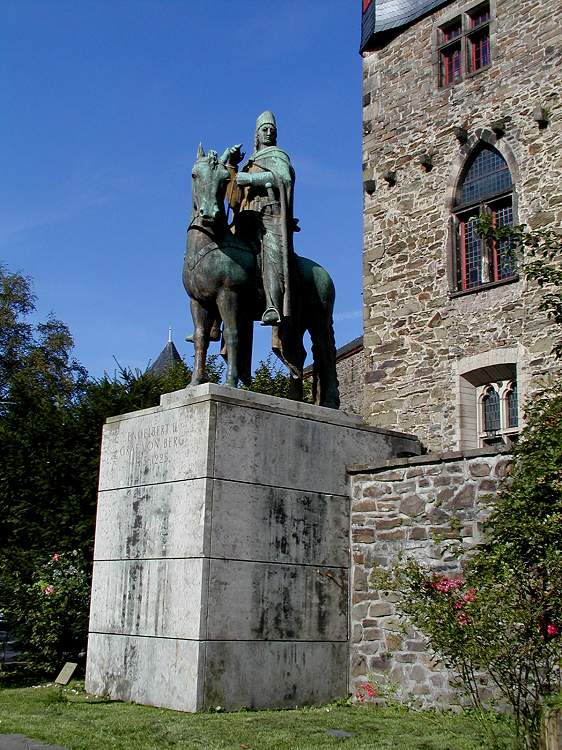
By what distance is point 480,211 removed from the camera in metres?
17.4

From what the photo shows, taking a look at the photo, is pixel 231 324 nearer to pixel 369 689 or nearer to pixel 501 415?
pixel 369 689

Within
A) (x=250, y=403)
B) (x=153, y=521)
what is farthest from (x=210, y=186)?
(x=153, y=521)

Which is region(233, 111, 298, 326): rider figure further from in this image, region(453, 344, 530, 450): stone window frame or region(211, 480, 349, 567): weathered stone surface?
region(453, 344, 530, 450): stone window frame

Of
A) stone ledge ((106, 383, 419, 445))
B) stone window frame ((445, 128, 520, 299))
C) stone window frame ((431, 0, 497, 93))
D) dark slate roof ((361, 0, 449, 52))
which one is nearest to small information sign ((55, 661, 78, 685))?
stone ledge ((106, 383, 419, 445))

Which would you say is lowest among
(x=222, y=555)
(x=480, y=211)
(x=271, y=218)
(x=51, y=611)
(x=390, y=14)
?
(x=51, y=611)

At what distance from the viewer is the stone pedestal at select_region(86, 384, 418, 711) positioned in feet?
29.8

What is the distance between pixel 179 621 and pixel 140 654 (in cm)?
70

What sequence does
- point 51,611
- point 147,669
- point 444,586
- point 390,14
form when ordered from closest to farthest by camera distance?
point 444,586 → point 147,669 → point 51,611 → point 390,14

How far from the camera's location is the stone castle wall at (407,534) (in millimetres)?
9578

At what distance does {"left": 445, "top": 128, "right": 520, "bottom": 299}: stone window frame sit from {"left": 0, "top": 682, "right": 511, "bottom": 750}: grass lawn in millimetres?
9507

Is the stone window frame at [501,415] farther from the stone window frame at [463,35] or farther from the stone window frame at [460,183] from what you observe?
the stone window frame at [463,35]

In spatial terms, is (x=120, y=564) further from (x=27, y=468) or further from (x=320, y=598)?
(x=27, y=468)

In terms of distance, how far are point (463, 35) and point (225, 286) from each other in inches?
417

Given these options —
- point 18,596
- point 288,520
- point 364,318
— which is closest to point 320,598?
point 288,520
